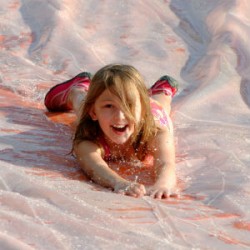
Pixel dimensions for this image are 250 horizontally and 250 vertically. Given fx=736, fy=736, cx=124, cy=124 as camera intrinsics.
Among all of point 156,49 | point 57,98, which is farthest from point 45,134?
point 156,49

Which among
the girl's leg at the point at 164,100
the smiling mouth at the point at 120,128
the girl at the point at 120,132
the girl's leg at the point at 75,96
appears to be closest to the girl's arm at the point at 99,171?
the girl at the point at 120,132

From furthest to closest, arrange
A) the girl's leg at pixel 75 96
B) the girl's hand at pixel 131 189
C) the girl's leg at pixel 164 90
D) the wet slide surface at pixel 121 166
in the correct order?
1. the girl's leg at pixel 164 90
2. the girl's leg at pixel 75 96
3. the girl's hand at pixel 131 189
4. the wet slide surface at pixel 121 166

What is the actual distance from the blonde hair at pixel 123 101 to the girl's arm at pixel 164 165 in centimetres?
4

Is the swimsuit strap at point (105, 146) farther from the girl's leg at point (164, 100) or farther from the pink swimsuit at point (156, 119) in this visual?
the girl's leg at point (164, 100)

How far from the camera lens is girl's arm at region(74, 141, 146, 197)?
224 cm

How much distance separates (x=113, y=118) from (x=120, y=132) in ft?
0.22

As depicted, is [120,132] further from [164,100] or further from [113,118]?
[164,100]

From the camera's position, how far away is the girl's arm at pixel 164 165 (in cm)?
229

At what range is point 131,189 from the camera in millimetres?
2234

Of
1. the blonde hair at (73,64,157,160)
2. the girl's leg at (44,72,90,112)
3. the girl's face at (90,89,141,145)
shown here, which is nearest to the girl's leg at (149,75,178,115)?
the girl's leg at (44,72,90,112)

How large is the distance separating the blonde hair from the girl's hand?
27cm

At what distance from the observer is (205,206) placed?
2.24 metres

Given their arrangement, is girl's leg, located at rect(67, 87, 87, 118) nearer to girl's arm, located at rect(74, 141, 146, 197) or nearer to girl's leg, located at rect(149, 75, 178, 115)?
girl's leg, located at rect(149, 75, 178, 115)

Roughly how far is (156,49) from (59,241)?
249 centimetres
